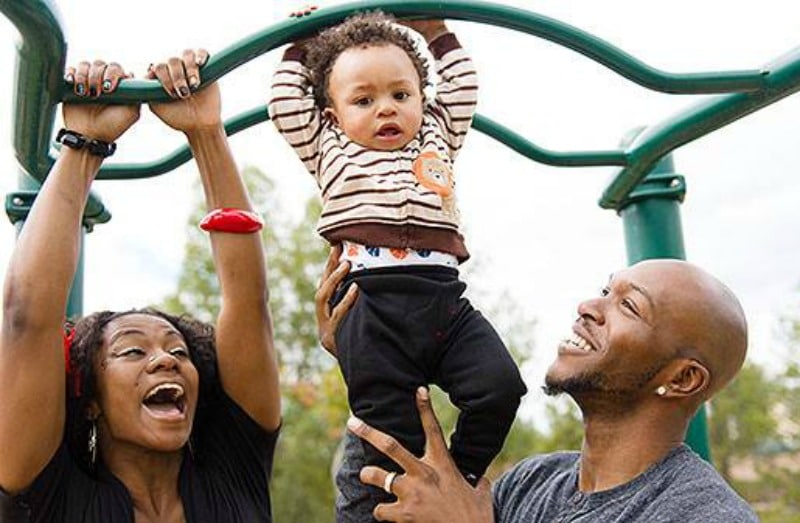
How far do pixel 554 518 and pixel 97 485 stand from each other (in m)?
0.84

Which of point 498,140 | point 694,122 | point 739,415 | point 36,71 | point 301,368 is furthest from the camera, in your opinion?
point 739,415

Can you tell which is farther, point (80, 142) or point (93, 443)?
point (93, 443)

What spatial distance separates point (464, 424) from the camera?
1759 millimetres

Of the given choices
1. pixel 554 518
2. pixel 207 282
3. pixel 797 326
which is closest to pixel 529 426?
pixel 797 326

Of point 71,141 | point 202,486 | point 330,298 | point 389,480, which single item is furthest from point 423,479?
point 71,141

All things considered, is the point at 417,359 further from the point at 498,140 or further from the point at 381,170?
the point at 498,140

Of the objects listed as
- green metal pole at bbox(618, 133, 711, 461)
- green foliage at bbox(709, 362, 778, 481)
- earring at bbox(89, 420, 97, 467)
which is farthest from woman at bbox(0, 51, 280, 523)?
green foliage at bbox(709, 362, 778, 481)

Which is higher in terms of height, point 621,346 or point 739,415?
point 621,346

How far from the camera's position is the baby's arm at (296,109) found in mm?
1799

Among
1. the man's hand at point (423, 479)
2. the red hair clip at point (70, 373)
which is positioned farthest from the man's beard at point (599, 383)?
the red hair clip at point (70, 373)

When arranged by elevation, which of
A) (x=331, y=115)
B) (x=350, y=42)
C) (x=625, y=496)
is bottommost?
(x=625, y=496)

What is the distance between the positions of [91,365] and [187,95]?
568mm

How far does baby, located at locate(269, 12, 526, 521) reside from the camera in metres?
1.73

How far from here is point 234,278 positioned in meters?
2.00
